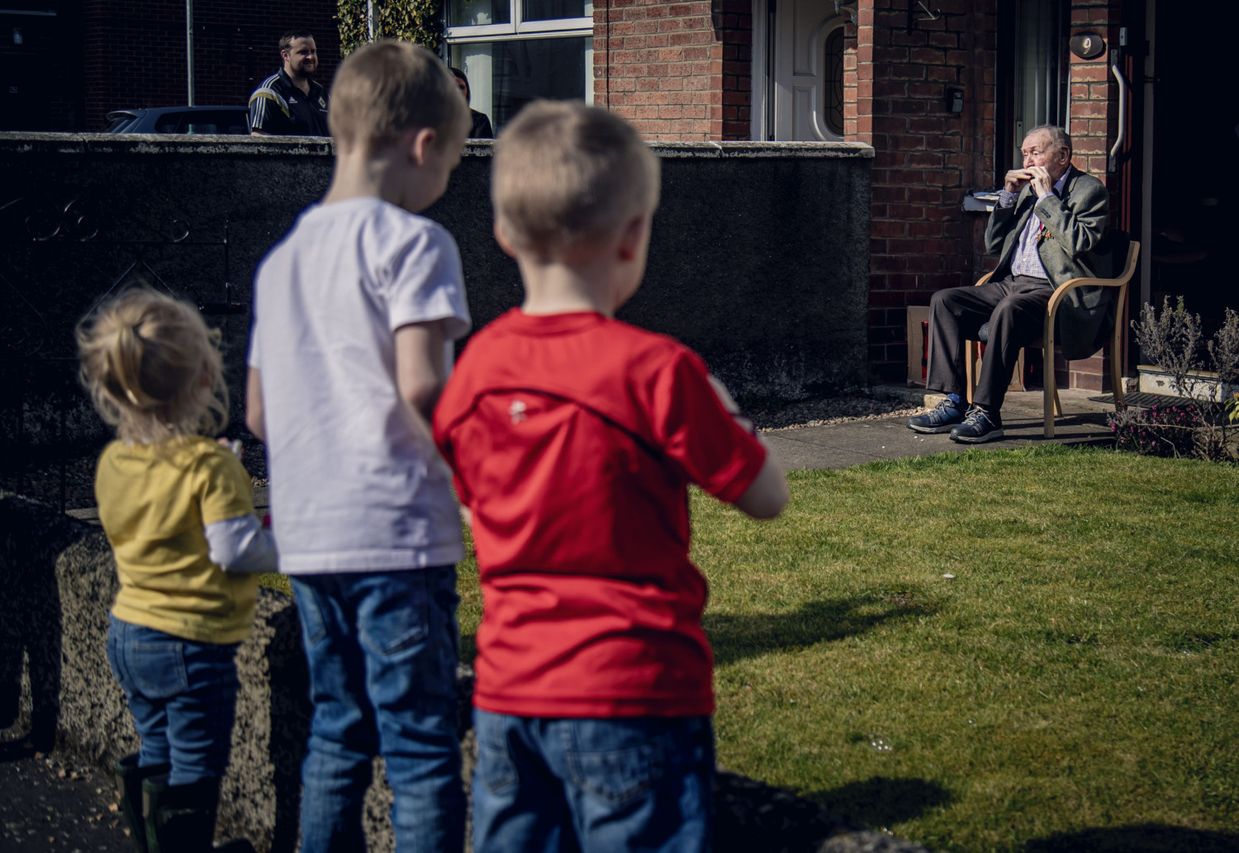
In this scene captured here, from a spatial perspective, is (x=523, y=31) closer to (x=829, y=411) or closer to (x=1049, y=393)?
(x=829, y=411)

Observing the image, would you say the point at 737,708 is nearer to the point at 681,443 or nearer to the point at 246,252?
the point at 681,443

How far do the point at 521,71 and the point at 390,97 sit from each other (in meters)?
11.6

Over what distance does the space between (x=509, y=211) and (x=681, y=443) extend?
40 cm

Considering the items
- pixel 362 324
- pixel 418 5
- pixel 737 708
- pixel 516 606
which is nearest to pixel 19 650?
pixel 737 708

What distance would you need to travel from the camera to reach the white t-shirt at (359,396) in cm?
251

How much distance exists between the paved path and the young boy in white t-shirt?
492cm

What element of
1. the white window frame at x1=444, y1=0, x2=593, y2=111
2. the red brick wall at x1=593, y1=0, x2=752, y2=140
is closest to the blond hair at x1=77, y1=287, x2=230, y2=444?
the red brick wall at x1=593, y1=0, x2=752, y2=140

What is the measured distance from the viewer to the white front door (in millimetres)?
11156

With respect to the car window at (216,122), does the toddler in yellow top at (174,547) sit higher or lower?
lower

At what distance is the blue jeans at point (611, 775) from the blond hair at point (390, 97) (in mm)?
1008

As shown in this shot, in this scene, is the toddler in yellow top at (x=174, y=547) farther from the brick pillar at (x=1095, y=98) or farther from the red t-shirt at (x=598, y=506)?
the brick pillar at (x=1095, y=98)

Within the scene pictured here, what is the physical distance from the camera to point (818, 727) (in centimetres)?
401

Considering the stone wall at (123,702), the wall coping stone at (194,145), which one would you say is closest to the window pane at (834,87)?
the wall coping stone at (194,145)

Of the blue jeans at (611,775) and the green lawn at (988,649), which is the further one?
the green lawn at (988,649)
